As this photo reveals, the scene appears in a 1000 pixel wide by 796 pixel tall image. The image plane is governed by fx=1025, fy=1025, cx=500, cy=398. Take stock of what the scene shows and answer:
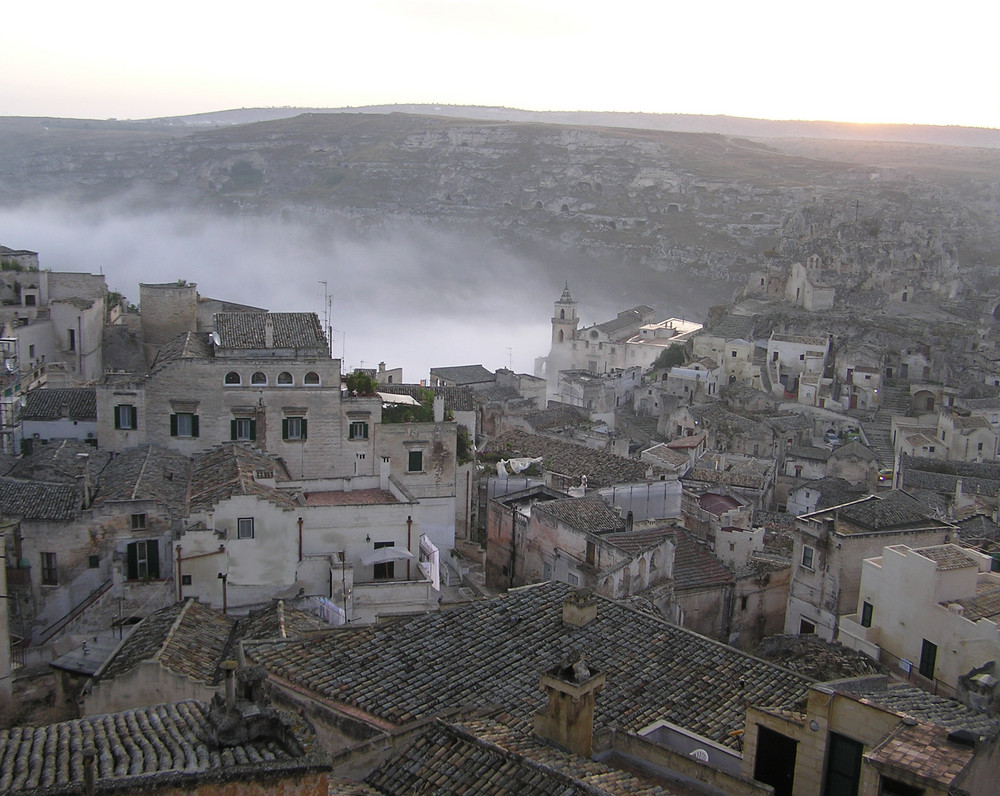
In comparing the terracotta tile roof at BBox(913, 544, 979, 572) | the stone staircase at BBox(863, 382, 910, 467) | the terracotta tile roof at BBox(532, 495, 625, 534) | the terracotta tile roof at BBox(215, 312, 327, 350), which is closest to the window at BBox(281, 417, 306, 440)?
the terracotta tile roof at BBox(215, 312, 327, 350)

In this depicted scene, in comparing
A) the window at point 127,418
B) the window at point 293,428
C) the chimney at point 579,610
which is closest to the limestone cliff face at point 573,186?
the window at point 293,428

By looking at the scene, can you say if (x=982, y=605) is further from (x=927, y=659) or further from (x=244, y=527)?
(x=244, y=527)

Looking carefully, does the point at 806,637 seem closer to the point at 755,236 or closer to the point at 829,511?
the point at 829,511

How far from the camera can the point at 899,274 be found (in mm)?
71438

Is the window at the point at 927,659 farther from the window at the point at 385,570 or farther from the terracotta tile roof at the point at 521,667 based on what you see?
the window at the point at 385,570

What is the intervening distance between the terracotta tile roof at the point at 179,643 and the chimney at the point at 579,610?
505cm

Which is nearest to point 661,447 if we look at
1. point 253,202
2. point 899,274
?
point 899,274

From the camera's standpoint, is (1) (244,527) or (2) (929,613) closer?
(2) (929,613)

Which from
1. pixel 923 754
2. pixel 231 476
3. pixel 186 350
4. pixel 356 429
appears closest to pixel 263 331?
pixel 186 350

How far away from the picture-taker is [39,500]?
1955cm

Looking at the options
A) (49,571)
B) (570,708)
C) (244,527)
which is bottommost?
(49,571)

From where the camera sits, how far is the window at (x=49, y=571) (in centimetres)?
1927

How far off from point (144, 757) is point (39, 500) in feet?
45.2

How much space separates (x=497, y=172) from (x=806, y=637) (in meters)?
126
